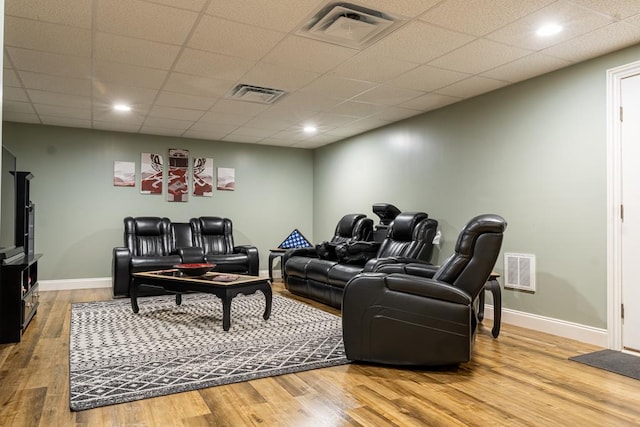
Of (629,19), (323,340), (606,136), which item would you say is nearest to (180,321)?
(323,340)

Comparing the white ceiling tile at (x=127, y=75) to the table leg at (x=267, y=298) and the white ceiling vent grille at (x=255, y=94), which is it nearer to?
the white ceiling vent grille at (x=255, y=94)

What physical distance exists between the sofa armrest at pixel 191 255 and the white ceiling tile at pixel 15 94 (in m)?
2.57

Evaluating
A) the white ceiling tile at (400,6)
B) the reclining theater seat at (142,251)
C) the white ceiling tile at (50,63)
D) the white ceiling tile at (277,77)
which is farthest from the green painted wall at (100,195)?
the white ceiling tile at (400,6)

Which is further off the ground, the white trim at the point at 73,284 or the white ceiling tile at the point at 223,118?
the white ceiling tile at the point at 223,118

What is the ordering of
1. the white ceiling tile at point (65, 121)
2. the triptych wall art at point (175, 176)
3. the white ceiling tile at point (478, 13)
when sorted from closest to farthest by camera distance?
the white ceiling tile at point (478, 13) → the white ceiling tile at point (65, 121) → the triptych wall art at point (175, 176)

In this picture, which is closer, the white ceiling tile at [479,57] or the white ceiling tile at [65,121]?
the white ceiling tile at [479,57]

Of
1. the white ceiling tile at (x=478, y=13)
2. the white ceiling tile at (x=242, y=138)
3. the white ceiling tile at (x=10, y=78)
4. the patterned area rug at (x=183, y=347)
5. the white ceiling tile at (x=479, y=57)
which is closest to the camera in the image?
the patterned area rug at (x=183, y=347)

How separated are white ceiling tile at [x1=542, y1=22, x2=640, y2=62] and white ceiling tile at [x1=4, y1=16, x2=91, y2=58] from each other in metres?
3.64

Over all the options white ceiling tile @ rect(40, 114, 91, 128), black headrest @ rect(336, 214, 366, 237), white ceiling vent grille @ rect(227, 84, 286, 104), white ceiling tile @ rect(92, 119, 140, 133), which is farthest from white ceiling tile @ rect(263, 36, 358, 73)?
white ceiling tile @ rect(40, 114, 91, 128)

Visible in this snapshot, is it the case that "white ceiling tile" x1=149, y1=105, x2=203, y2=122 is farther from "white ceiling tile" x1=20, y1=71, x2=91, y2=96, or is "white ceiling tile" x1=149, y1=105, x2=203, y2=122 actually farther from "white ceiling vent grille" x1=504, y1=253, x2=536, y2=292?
"white ceiling vent grille" x1=504, y1=253, x2=536, y2=292

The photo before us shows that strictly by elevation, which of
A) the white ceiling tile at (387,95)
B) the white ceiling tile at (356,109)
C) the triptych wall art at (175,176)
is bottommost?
the triptych wall art at (175,176)

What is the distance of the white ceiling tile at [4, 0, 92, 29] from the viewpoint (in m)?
2.85

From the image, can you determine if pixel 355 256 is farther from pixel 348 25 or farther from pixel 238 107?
pixel 348 25

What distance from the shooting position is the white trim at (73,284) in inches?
254
